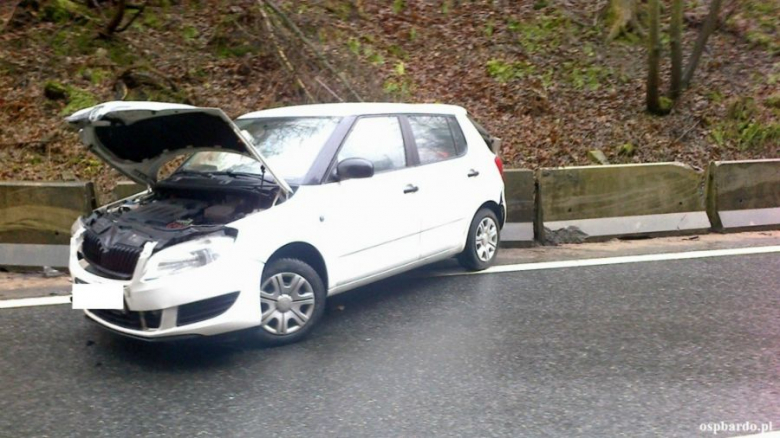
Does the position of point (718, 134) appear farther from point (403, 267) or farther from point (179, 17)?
point (179, 17)

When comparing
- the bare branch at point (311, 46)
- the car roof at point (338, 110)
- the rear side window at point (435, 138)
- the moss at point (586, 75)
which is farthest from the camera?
the moss at point (586, 75)

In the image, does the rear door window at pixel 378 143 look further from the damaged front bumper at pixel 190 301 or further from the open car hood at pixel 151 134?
the damaged front bumper at pixel 190 301

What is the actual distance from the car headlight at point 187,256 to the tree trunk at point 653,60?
33.8 ft

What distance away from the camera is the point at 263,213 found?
5.22 metres

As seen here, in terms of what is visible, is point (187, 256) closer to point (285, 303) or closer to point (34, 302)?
point (285, 303)

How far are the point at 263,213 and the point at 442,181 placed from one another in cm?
218

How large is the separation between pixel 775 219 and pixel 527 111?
5.24m

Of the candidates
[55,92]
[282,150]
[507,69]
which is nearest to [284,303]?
[282,150]

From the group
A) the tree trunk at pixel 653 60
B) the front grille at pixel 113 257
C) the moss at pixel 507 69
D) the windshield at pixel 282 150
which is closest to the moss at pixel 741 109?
the tree trunk at pixel 653 60

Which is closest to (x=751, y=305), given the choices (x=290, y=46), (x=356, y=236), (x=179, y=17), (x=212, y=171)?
(x=356, y=236)

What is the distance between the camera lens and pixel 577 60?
50.0ft

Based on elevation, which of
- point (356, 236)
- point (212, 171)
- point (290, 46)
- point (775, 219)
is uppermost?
point (290, 46)

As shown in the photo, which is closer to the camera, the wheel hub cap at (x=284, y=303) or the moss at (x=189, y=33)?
the wheel hub cap at (x=284, y=303)

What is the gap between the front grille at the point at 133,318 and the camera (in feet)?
15.7
